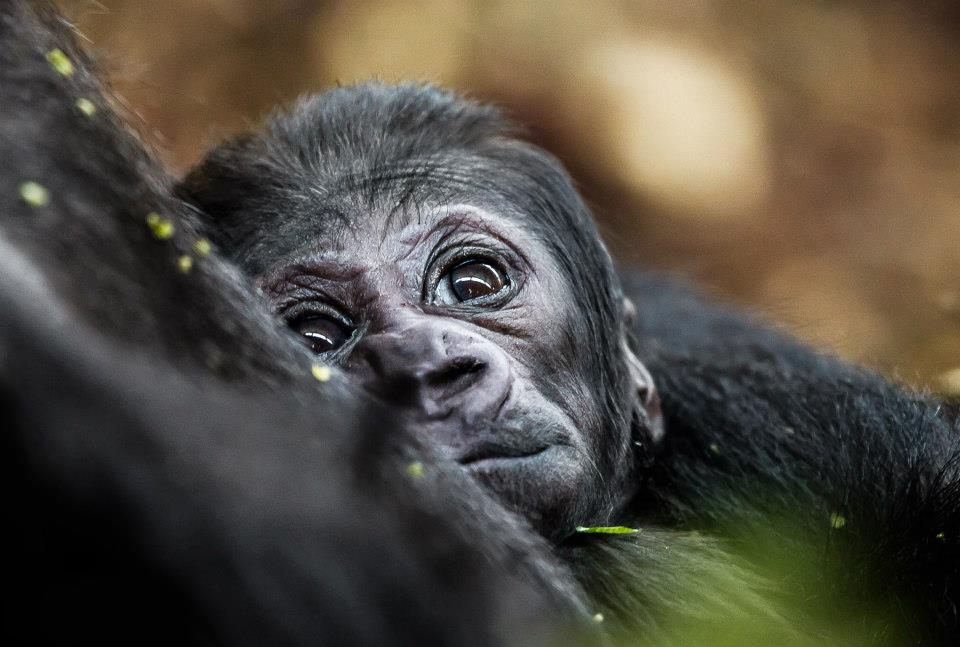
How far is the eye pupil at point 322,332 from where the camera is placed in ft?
10.9

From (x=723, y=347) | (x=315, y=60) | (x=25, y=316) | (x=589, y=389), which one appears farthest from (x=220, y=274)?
(x=315, y=60)

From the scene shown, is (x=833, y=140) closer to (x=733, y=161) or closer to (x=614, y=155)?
(x=733, y=161)

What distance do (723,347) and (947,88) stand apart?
12.6 feet

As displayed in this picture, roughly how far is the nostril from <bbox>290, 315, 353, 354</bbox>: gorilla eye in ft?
1.89

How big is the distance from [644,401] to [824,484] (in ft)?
2.33

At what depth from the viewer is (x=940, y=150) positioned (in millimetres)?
7684

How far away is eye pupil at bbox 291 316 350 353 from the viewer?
10.9 ft

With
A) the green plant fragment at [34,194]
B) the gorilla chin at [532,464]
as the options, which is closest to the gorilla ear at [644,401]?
the gorilla chin at [532,464]

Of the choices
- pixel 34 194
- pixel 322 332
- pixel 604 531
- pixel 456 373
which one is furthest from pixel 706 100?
pixel 34 194

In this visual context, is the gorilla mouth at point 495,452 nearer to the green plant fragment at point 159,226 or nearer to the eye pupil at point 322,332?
the eye pupil at point 322,332

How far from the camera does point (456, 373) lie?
2.83 metres

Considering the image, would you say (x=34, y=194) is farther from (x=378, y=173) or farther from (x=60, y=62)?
(x=378, y=173)

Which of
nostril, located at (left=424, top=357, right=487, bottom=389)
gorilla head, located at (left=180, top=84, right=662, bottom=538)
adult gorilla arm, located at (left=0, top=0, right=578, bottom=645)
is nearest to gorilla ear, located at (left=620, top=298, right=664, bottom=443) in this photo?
Answer: gorilla head, located at (left=180, top=84, right=662, bottom=538)

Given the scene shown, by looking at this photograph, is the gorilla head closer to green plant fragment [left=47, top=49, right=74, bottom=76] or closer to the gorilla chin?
the gorilla chin
